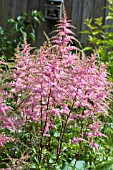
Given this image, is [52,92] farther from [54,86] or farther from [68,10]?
[68,10]

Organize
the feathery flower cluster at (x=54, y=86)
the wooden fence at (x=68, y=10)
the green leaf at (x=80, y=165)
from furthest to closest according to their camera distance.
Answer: the wooden fence at (x=68, y=10)
the green leaf at (x=80, y=165)
the feathery flower cluster at (x=54, y=86)

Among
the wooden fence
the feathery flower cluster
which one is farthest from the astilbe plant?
the wooden fence

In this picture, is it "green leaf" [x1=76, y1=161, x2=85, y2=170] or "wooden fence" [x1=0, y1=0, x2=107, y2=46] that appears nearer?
"green leaf" [x1=76, y1=161, x2=85, y2=170]

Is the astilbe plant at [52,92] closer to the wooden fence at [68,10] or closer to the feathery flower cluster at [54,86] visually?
the feathery flower cluster at [54,86]

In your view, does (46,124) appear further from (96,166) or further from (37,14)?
(37,14)

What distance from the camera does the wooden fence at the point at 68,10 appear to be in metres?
6.11

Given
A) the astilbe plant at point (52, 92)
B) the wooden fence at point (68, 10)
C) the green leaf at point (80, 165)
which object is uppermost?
the wooden fence at point (68, 10)

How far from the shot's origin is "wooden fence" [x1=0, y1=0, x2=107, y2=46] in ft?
20.0

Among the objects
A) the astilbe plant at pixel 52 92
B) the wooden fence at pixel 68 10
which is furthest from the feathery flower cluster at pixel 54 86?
the wooden fence at pixel 68 10

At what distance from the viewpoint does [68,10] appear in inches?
241

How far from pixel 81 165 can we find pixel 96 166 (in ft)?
0.24

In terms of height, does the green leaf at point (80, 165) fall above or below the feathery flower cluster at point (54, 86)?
below

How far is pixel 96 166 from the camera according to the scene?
2.22 metres

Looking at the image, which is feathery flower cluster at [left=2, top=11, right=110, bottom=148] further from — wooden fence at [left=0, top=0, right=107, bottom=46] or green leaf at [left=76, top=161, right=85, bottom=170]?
wooden fence at [left=0, top=0, right=107, bottom=46]
